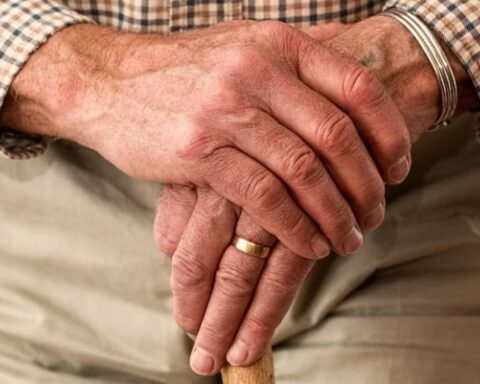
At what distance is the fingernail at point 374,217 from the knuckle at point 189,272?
0.58ft

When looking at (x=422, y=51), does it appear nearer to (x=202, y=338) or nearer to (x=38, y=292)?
(x=202, y=338)

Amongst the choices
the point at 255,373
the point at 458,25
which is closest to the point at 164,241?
the point at 255,373

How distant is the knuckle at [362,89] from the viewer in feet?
2.91

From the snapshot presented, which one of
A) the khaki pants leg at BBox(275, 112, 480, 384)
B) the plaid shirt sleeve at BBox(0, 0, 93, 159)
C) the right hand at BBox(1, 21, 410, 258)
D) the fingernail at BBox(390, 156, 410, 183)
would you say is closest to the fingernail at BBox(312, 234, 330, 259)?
the right hand at BBox(1, 21, 410, 258)

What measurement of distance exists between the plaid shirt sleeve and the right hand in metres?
0.11

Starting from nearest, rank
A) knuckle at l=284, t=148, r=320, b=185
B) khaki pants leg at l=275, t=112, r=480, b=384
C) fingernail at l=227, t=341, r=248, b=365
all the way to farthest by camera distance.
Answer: knuckle at l=284, t=148, r=320, b=185 < fingernail at l=227, t=341, r=248, b=365 < khaki pants leg at l=275, t=112, r=480, b=384

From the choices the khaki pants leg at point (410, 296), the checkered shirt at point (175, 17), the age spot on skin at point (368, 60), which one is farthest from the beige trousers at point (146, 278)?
the age spot on skin at point (368, 60)

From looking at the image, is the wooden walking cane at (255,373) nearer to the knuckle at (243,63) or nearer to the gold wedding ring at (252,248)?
the gold wedding ring at (252,248)

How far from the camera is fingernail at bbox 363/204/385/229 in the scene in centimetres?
94

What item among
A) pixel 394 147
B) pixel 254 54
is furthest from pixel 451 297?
pixel 254 54

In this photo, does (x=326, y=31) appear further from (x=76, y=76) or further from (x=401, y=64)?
(x=76, y=76)

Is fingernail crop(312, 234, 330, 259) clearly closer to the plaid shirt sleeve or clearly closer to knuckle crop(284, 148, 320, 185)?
knuckle crop(284, 148, 320, 185)

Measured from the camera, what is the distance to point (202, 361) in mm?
976

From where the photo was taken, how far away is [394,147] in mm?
904
